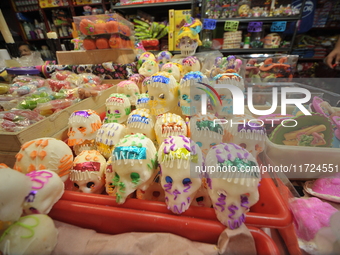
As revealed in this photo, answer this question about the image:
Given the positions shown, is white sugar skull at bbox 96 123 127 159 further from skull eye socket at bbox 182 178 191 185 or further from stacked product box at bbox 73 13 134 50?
stacked product box at bbox 73 13 134 50

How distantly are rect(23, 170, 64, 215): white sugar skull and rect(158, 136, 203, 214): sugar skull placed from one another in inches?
13.2

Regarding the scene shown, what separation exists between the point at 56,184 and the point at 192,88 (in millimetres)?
620

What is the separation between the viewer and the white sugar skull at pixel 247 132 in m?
0.60

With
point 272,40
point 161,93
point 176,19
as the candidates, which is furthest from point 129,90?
point 272,40

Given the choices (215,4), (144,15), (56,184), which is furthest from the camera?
(144,15)

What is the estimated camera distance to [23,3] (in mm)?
3088

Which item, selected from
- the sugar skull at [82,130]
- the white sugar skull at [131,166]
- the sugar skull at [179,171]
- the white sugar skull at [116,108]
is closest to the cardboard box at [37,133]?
the sugar skull at [82,130]

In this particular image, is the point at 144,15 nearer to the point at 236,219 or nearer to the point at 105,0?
the point at 105,0

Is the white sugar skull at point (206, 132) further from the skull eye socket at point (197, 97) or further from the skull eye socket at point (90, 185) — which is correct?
the skull eye socket at point (90, 185)

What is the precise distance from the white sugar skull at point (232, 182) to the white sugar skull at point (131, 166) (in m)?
0.18

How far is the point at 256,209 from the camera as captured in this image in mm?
620

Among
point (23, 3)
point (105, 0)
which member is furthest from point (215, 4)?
point (23, 3)

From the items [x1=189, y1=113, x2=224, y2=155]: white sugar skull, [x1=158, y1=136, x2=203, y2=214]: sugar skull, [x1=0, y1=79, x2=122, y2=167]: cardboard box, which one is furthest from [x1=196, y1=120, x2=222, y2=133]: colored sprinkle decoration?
[x1=0, y1=79, x2=122, y2=167]: cardboard box

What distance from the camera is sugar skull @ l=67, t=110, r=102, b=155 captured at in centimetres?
77
